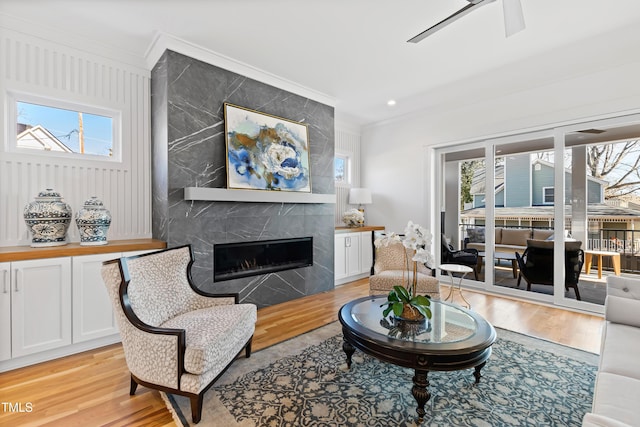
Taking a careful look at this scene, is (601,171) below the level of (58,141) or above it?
below

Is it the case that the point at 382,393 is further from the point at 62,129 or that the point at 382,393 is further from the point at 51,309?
the point at 62,129

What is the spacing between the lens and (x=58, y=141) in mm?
2902

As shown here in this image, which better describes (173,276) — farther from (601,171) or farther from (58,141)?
(601,171)

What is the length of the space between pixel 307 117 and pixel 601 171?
150 inches

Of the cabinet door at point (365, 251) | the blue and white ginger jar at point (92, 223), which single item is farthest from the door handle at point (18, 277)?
the cabinet door at point (365, 251)

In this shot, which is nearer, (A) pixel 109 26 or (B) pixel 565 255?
(A) pixel 109 26

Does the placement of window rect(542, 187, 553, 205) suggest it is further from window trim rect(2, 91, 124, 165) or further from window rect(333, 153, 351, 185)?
window trim rect(2, 91, 124, 165)

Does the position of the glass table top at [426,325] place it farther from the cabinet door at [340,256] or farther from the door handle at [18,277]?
the door handle at [18,277]

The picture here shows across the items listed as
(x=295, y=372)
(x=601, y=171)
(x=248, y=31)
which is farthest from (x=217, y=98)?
(x=601, y=171)

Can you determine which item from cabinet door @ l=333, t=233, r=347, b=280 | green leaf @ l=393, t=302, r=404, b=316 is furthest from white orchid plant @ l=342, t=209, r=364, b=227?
green leaf @ l=393, t=302, r=404, b=316

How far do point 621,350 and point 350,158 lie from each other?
15.2 ft

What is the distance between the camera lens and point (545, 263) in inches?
152

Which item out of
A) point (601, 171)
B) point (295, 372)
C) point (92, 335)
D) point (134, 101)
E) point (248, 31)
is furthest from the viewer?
point (601, 171)

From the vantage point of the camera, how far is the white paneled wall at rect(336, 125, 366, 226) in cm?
548
